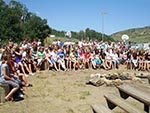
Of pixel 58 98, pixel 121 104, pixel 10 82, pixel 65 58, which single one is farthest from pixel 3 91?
pixel 65 58

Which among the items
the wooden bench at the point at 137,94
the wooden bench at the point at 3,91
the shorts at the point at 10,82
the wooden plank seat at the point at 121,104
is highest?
the wooden bench at the point at 137,94

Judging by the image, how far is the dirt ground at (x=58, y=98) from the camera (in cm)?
832

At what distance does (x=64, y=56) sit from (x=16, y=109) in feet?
32.4

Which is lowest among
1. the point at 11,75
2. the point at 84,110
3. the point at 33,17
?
the point at 84,110

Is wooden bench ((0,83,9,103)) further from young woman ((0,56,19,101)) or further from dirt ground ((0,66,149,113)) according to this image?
dirt ground ((0,66,149,113))

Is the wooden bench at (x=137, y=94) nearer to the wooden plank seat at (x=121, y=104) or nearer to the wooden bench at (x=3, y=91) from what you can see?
the wooden plank seat at (x=121, y=104)

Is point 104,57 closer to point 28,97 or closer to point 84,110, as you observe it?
point 28,97

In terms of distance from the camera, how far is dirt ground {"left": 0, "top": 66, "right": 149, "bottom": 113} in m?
8.32

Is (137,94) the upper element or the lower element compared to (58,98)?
upper

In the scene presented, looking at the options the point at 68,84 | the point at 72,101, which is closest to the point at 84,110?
the point at 72,101

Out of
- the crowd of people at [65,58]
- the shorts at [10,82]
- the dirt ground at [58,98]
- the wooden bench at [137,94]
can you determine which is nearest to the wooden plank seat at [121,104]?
the wooden bench at [137,94]

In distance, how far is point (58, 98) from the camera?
32.1ft

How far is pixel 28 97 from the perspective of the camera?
9859mm

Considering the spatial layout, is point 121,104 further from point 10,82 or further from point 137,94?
point 10,82
